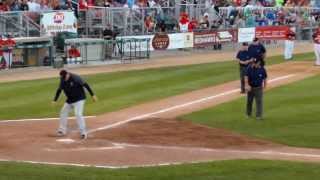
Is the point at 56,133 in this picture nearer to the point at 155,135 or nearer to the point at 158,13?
the point at 155,135

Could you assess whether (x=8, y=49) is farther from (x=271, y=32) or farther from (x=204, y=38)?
(x=271, y=32)

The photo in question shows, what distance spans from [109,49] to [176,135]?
A: 20.8 m

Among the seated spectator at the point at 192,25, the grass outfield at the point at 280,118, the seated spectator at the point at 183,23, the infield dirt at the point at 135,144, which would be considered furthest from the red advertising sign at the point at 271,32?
the infield dirt at the point at 135,144

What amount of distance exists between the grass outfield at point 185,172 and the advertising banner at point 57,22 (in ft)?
76.0

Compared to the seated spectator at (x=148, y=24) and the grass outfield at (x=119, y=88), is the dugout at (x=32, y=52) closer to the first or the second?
the grass outfield at (x=119, y=88)

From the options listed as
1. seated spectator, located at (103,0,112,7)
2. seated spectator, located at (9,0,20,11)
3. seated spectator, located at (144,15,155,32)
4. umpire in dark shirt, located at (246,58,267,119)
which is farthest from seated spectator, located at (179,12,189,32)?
umpire in dark shirt, located at (246,58,267,119)

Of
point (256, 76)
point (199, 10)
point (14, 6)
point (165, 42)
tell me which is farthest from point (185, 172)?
point (199, 10)

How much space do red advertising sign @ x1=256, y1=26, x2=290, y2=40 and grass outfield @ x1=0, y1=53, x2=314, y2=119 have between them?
13505mm

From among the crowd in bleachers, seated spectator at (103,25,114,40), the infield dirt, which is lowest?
the infield dirt

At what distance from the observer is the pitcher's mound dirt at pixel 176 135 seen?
15773 mm

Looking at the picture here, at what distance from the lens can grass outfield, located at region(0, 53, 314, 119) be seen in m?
21.1

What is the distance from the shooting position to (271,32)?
47969 millimetres

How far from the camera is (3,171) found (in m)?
11.8

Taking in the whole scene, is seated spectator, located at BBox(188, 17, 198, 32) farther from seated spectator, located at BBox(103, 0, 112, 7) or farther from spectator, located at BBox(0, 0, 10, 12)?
spectator, located at BBox(0, 0, 10, 12)
